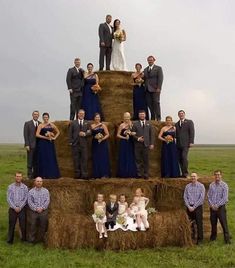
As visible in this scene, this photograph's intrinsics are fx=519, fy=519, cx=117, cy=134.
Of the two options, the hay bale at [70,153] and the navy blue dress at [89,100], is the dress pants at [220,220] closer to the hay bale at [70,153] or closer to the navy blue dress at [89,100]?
the hay bale at [70,153]

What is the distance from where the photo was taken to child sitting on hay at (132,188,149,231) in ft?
42.1

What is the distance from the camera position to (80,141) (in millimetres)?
14586

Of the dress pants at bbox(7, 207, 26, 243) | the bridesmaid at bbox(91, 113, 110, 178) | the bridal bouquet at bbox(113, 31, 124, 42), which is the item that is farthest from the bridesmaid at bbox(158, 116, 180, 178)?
the dress pants at bbox(7, 207, 26, 243)

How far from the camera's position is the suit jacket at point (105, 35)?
17047 millimetres

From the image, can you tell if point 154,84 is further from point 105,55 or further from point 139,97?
point 105,55

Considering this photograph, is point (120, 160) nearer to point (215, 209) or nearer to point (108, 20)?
point (215, 209)

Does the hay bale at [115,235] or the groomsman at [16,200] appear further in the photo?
the groomsman at [16,200]

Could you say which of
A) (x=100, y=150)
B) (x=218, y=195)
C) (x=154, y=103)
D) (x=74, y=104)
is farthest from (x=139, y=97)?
(x=218, y=195)

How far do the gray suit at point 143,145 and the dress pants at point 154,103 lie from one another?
1.45 metres

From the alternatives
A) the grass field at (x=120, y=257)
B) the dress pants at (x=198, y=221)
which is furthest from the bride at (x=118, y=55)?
the grass field at (x=120, y=257)

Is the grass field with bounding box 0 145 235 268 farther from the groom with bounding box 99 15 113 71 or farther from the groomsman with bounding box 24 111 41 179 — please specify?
the groom with bounding box 99 15 113 71

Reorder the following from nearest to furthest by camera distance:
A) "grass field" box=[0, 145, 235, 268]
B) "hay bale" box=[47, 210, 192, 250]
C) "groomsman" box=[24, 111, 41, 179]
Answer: "grass field" box=[0, 145, 235, 268] → "hay bale" box=[47, 210, 192, 250] → "groomsman" box=[24, 111, 41, 179]

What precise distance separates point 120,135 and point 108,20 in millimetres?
4463

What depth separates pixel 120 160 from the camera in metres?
15.0
